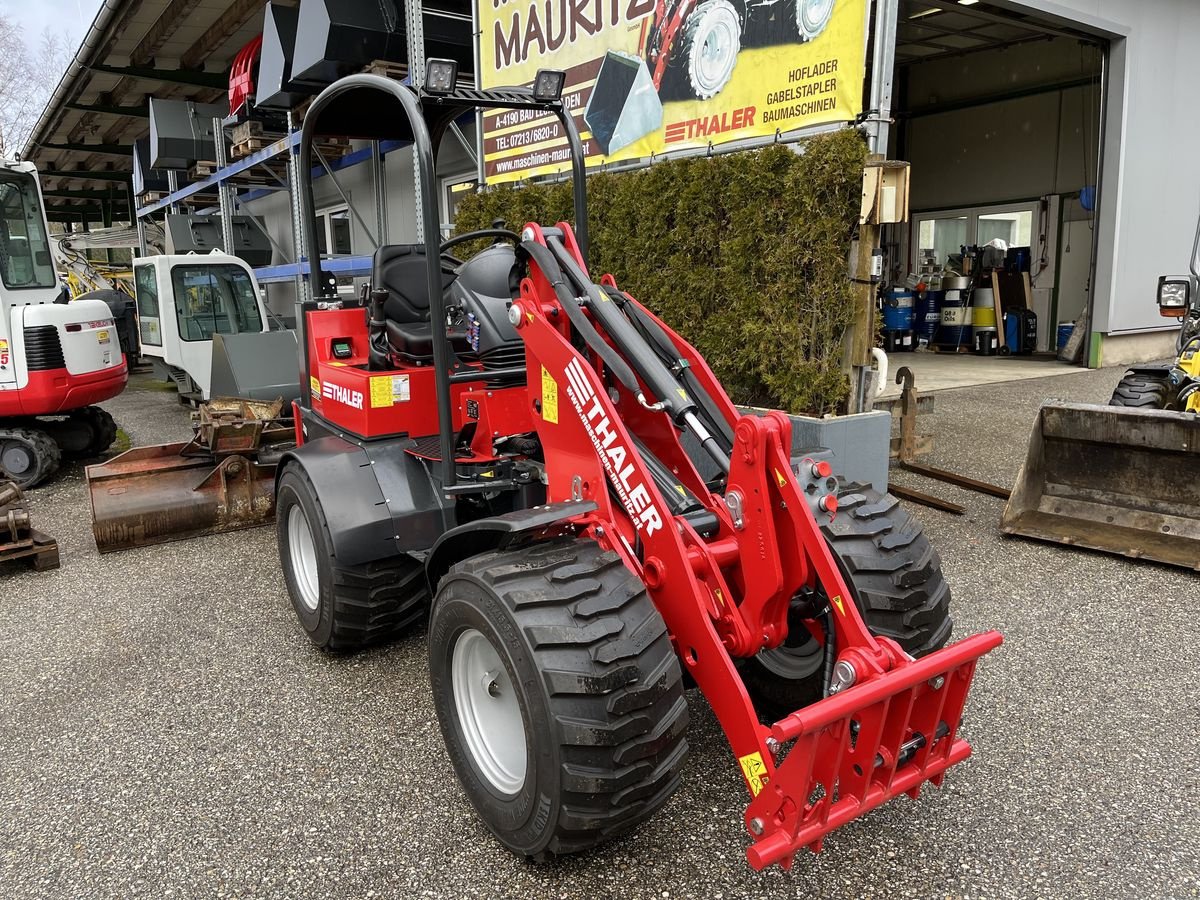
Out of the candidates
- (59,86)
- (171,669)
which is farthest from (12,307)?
(59,86)

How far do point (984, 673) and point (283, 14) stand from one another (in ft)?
39.3

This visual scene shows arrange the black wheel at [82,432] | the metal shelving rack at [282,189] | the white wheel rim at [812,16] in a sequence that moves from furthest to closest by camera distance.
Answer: the metal shelving rack at [282,189], the black wheel at [82,432], the white wheel rim at [812,16]

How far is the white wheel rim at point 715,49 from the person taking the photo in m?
6.15

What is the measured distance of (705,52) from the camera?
639 centimetres

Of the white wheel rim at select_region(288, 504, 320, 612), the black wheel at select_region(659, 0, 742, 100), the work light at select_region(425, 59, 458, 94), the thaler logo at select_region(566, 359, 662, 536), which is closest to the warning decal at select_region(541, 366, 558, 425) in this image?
the thaler logo at select_region(566, 359, 662, 536)

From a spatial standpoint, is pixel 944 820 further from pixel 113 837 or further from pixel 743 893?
pixel 113 837

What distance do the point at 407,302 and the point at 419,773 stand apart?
2201 millimetres

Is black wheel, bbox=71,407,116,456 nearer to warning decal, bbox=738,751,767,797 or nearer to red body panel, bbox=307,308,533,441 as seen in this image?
red body panel, bbox=307,308,533,441

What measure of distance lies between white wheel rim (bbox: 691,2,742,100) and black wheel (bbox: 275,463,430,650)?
169 inches

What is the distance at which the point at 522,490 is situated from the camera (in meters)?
3.42

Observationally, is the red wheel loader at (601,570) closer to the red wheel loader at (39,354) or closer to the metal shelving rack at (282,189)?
the red wheel loader at (39,354)

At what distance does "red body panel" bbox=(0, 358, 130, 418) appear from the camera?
7.24 metres

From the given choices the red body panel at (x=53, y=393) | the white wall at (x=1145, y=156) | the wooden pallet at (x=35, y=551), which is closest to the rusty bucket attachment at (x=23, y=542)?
the wooden pallet at (x=35, y=551)

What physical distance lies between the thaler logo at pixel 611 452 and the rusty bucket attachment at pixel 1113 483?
3.58 meters
